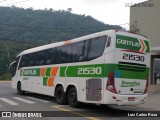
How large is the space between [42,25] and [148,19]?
75.8 feet

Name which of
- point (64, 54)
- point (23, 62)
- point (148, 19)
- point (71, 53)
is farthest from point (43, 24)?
point (71, 53)

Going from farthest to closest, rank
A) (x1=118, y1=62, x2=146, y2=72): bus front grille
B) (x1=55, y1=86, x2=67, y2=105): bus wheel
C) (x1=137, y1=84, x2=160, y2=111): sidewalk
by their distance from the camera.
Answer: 1. (x1=137, y1=84, x2=160, y2=111): sidewalk
2. (x1=55, y1=86, x2=67, y2=105): bus wheel
3. (x1=118, y1=62, x2=146, y2=72): bus front grille

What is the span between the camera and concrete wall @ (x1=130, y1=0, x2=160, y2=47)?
25.5 m

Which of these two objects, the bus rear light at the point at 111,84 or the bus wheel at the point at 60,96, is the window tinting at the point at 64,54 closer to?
the bus wheel at the point at 60,96

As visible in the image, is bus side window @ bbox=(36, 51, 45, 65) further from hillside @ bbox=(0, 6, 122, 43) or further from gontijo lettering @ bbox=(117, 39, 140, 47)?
hillside @ bbox=(0, 6, 122, 43)

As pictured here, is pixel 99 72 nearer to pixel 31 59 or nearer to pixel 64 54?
pixel 64 54

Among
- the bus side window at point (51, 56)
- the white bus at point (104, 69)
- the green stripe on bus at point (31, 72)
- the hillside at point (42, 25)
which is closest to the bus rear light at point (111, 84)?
the white bus at point (104, 69)

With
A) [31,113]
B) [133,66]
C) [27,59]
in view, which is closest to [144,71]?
[133,66]

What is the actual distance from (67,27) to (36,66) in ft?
85.5

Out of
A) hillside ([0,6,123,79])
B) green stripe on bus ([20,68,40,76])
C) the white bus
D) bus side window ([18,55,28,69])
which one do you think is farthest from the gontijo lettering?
hillside ([0,6,123,79])

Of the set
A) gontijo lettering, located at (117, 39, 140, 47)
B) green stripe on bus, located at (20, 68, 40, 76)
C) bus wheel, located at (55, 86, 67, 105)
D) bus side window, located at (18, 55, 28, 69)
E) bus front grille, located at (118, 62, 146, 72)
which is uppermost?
gontijo lettering, located at (117, 39, 140, 47)

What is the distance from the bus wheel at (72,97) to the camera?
14819 mm

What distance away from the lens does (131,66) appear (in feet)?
43.7

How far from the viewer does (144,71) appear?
1384 centimetres
